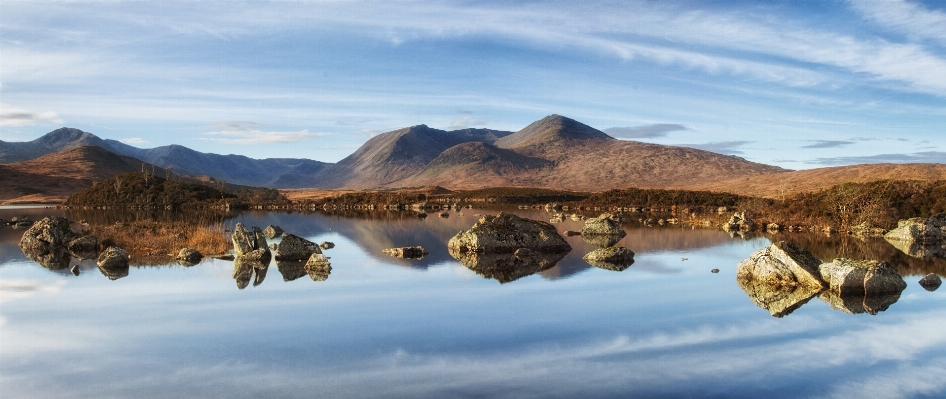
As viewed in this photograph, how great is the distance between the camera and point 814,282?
1648 cm

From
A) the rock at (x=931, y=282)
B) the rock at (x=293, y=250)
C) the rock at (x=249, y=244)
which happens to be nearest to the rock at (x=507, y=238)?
the rock at (x=293, y=250)

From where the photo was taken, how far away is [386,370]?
955 centimetres

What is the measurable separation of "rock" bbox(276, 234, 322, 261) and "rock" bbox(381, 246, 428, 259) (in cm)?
306

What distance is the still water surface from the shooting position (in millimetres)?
9000

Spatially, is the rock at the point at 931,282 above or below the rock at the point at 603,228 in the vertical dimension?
below

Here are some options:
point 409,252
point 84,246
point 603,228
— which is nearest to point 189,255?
point 84,246

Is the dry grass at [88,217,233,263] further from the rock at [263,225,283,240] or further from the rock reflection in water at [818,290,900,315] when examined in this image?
the rock reflection in water at [818,290,900,315]

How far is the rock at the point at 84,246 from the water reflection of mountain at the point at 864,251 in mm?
25389

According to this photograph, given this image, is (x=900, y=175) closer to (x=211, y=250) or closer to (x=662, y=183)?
(x=662, y=183)

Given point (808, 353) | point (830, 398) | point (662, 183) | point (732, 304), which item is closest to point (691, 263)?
point (732, 304)

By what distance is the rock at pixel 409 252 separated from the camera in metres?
24.1

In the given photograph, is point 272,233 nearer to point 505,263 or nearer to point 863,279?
point 505,263

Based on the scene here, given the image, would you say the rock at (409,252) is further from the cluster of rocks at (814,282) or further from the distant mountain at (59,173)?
the distant mountain at (59,173)

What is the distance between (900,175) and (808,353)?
307 ft
